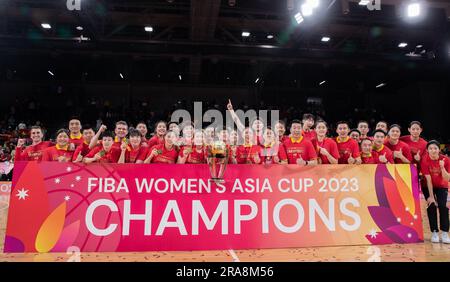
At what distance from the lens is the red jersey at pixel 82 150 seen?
5.65 meters

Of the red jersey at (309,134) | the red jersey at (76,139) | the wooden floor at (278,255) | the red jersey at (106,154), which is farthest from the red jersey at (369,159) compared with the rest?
the red jersey at (76,139)

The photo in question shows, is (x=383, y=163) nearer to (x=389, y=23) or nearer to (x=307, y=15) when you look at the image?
(x=307, y=15)

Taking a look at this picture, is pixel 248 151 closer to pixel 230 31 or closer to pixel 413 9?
pixel 413 9

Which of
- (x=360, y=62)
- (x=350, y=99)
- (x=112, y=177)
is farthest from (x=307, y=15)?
(x=350, y=99)

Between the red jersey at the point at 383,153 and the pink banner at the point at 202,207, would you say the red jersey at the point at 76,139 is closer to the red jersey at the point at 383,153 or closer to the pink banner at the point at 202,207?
the pink banner at the point at 202,207

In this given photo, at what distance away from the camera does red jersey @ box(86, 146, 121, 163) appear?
556 cm

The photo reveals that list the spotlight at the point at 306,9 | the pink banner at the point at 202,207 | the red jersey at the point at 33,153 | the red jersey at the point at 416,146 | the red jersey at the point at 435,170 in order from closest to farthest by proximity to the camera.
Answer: the pink banner at the point at 202,207, the red jersey at the point at 435,170, the red jersey at the point at 33,153, the red jersey at the point at 416,146, the spotlight at the point at 306,9

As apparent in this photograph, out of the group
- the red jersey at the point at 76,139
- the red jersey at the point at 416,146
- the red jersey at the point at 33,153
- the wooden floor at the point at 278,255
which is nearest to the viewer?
the wooden floor at the point at 278,255

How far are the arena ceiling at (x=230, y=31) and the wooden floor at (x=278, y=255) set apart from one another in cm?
836

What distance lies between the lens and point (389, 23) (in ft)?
41.9

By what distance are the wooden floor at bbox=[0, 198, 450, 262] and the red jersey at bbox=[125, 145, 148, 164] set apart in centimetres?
172

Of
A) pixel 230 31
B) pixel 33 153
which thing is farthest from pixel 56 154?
pixel 230 31

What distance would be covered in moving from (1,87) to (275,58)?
52.9 feet

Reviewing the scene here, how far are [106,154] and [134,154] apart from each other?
447 millimetres
